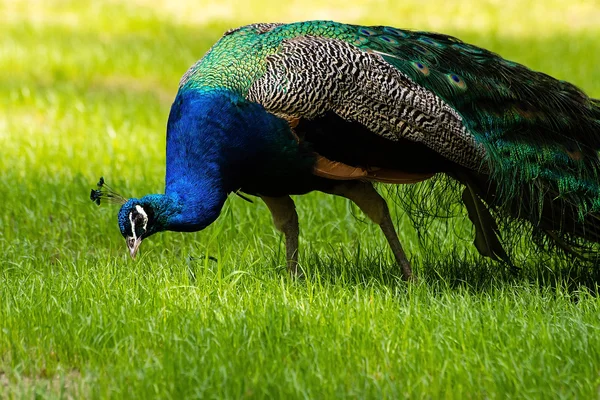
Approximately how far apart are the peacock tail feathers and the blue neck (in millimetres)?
81

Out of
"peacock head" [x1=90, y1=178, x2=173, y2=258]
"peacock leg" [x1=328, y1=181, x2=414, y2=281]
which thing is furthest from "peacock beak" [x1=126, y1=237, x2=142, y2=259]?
"peacock leg" [x1=328, y1=181, x2=414, y2=281]

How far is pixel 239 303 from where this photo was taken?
15.0ft

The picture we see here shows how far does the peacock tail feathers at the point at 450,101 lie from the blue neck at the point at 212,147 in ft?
0.27

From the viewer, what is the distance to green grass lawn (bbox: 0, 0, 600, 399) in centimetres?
378

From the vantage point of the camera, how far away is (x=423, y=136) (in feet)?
16.3

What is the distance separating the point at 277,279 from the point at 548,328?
57.2 inches

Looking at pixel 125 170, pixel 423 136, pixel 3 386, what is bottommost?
pixel 3 386

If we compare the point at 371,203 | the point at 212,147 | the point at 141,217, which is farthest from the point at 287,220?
the point at 141,217

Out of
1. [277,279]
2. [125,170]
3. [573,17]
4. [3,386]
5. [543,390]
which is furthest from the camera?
[573,17]

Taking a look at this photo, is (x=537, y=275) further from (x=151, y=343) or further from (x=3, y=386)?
(x=3, y=386)

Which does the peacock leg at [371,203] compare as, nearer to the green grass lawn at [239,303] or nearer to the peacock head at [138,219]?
the green grass lawn at [239,303]

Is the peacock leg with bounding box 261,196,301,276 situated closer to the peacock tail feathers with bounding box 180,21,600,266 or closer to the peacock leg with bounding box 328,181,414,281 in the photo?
the peacock leg with bounding box 328,181,414,281

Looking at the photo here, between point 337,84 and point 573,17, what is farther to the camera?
point 573,17

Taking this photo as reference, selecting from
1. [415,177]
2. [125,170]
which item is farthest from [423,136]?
[125,170]
